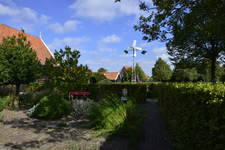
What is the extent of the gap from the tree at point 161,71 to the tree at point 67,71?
42326mm

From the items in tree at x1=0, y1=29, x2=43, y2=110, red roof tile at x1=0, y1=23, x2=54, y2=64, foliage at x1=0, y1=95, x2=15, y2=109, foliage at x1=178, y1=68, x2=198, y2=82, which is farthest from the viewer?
foliage at x1=178, y1=68, x2=198, y2=82

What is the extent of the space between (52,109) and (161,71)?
4486cm

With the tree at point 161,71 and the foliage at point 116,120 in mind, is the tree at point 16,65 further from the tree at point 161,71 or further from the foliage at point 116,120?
the tree at point 161,71

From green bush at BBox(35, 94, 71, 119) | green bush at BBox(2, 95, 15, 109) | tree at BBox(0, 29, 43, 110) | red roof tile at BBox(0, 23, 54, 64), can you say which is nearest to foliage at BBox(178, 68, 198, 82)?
red roof tile at BBox(0, 23, 54, 64)

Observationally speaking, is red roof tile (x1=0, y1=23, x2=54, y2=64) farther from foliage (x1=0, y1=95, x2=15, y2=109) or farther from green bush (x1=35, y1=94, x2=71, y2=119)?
green bush (x1=35, y1=94, x2=71, y2=119)

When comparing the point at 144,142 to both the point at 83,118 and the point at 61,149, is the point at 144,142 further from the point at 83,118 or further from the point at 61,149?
the point at 83,118

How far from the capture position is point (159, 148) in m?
4.39

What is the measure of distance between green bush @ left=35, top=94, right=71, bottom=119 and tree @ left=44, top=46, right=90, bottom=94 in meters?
1.25

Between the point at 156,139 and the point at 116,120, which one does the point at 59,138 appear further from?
the point at 156,139

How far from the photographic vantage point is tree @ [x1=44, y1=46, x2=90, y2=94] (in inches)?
351

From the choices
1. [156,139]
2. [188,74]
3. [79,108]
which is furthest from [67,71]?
[188,74]

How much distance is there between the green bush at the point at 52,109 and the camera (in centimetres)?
737

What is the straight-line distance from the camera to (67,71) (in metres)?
9.01

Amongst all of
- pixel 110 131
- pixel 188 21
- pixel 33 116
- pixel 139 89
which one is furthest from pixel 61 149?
pixel 139 89
